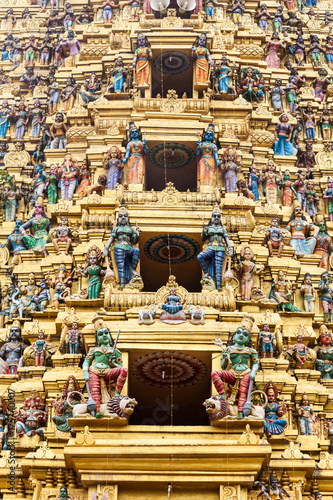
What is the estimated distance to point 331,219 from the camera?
3166cm

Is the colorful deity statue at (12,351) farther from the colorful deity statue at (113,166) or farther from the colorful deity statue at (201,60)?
the colorful deity statue at (201,60)

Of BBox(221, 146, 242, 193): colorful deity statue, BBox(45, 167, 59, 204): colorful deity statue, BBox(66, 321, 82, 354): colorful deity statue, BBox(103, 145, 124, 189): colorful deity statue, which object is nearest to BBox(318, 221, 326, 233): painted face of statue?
BBox(221, 146, 242, 193): colorful deity statue

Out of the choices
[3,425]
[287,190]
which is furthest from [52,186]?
[3,425]

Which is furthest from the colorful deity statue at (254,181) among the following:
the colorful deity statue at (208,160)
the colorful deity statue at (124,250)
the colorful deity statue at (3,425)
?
the colorful deity statue at (3,425)

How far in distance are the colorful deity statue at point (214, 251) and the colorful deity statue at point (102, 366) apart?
3.97m

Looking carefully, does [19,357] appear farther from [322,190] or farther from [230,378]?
[322,190]

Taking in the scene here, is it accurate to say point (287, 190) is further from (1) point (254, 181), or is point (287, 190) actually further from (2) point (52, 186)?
(2) point (52, 186)

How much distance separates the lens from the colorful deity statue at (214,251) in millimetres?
26516

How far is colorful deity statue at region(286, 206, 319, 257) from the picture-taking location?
97.9 feet

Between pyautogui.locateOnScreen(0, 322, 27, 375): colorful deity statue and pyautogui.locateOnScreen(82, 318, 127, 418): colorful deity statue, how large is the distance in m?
4.31

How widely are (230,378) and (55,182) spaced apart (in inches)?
412

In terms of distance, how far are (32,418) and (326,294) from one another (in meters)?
8.73

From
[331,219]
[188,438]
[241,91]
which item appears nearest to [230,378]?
[188,438]

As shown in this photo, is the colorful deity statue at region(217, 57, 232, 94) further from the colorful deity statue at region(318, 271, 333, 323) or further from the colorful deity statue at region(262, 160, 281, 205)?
the colorful deity statue at region(318, 271, 333, 323)
